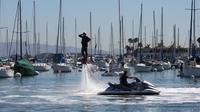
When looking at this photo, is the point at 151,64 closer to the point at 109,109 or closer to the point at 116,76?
the point at 116,76

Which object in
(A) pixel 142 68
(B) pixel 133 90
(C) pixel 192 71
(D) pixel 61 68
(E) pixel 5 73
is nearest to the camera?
(B) pixel 133 90

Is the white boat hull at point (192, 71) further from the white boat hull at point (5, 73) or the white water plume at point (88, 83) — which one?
the white water plume at point (88, 83)

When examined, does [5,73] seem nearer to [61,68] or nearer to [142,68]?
[61,68]

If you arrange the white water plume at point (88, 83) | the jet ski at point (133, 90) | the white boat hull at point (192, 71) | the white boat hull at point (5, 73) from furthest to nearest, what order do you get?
1. the white boat hull at point (5, 73)
2. the white boat hull at point (192, 71)
3. the white water plume at point (88, 83)
4. the jet ski at point (133, 90)

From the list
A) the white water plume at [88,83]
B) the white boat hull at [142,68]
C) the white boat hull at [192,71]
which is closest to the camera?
the white water plume at [88,83]

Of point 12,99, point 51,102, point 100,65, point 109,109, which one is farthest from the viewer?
point 100,65

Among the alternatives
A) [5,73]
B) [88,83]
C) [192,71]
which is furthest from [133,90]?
[5,73]

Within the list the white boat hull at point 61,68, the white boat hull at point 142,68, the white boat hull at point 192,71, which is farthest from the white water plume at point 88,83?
the white boat hull at point 142,68

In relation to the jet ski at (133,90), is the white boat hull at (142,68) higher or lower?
lower

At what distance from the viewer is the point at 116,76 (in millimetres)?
82938

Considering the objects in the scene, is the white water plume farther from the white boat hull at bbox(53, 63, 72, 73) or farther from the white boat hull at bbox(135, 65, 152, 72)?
the white boat hull at bbox(135, 65, 152, 72)

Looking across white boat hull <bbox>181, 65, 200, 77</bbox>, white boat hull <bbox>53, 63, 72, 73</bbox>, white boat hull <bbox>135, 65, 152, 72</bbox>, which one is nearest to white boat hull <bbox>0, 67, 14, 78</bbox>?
white boat hull <bbox>53, 63, 72, 73</bbox>

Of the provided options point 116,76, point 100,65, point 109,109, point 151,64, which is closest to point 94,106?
point 109,109

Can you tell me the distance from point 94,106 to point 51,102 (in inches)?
155
